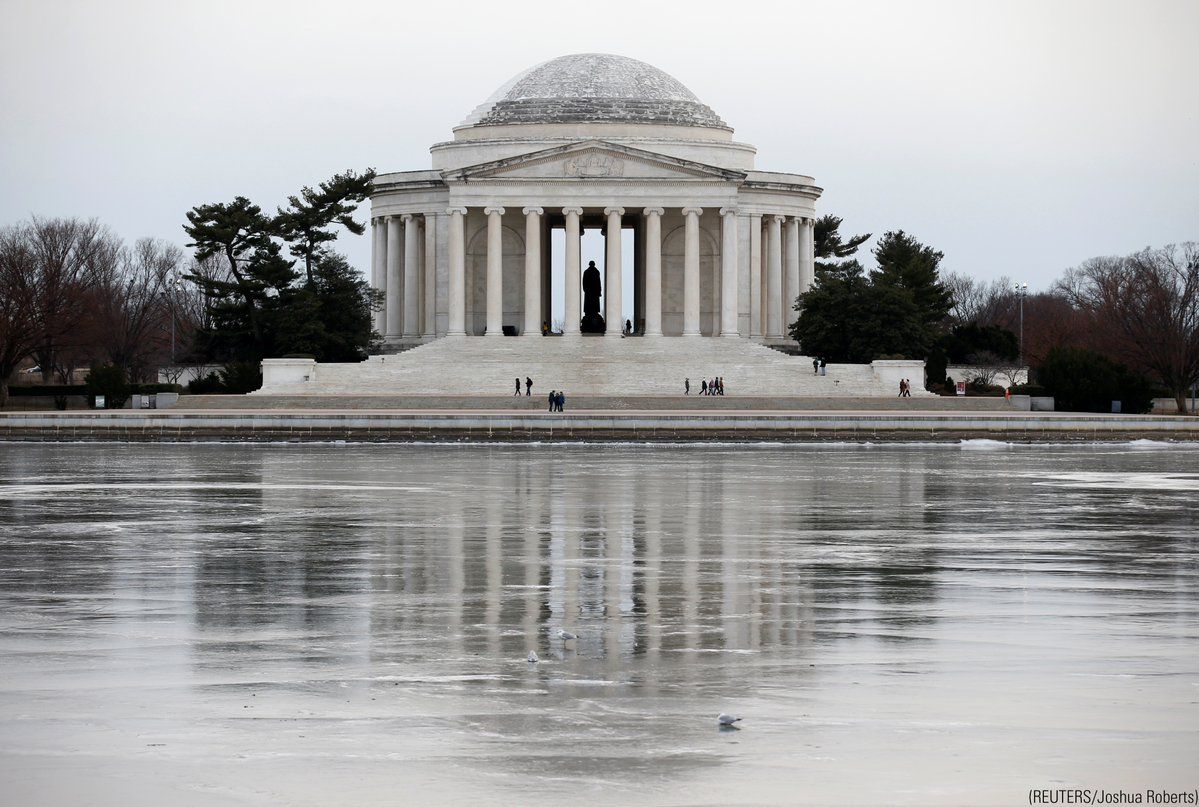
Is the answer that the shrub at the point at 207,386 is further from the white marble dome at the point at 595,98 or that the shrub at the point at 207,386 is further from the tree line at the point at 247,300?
the white marble dome at the point at 595,98

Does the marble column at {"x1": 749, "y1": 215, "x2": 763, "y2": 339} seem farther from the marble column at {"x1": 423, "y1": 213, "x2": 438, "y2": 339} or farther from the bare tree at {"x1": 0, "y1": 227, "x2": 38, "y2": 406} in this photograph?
the bare tree at {"x1": 0, "y1": 227, "x2": 38, "y2": 406}

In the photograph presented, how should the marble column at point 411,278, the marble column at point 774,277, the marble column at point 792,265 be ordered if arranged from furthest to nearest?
the marble column at point 792,265
the marble column at point 774,277
the marble column at point 411,278

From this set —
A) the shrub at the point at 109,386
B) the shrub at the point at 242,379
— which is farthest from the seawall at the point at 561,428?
the shrub at the point at 242,379

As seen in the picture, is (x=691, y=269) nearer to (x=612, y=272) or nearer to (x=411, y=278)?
(x=612, y=272)

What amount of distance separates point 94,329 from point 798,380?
43.0 m

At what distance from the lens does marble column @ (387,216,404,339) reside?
105131 millimetres

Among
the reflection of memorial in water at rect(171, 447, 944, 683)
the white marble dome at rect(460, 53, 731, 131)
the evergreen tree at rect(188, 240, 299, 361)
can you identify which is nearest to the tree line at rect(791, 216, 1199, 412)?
the white marble dome at rect(460, 53, 731, 131)

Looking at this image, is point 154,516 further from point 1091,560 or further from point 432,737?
point 432,737

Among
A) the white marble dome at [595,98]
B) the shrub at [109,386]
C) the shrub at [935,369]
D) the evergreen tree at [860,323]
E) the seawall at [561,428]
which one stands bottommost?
the seawall at [561,428]

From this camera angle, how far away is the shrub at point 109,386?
82.3 metres

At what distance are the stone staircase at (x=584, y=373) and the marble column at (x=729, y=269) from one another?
6947 millimetres

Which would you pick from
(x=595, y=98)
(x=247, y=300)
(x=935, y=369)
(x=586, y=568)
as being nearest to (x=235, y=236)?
(x=247, y=300)

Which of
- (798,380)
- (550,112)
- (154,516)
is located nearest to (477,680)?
(154,516)

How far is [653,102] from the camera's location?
102 metres
